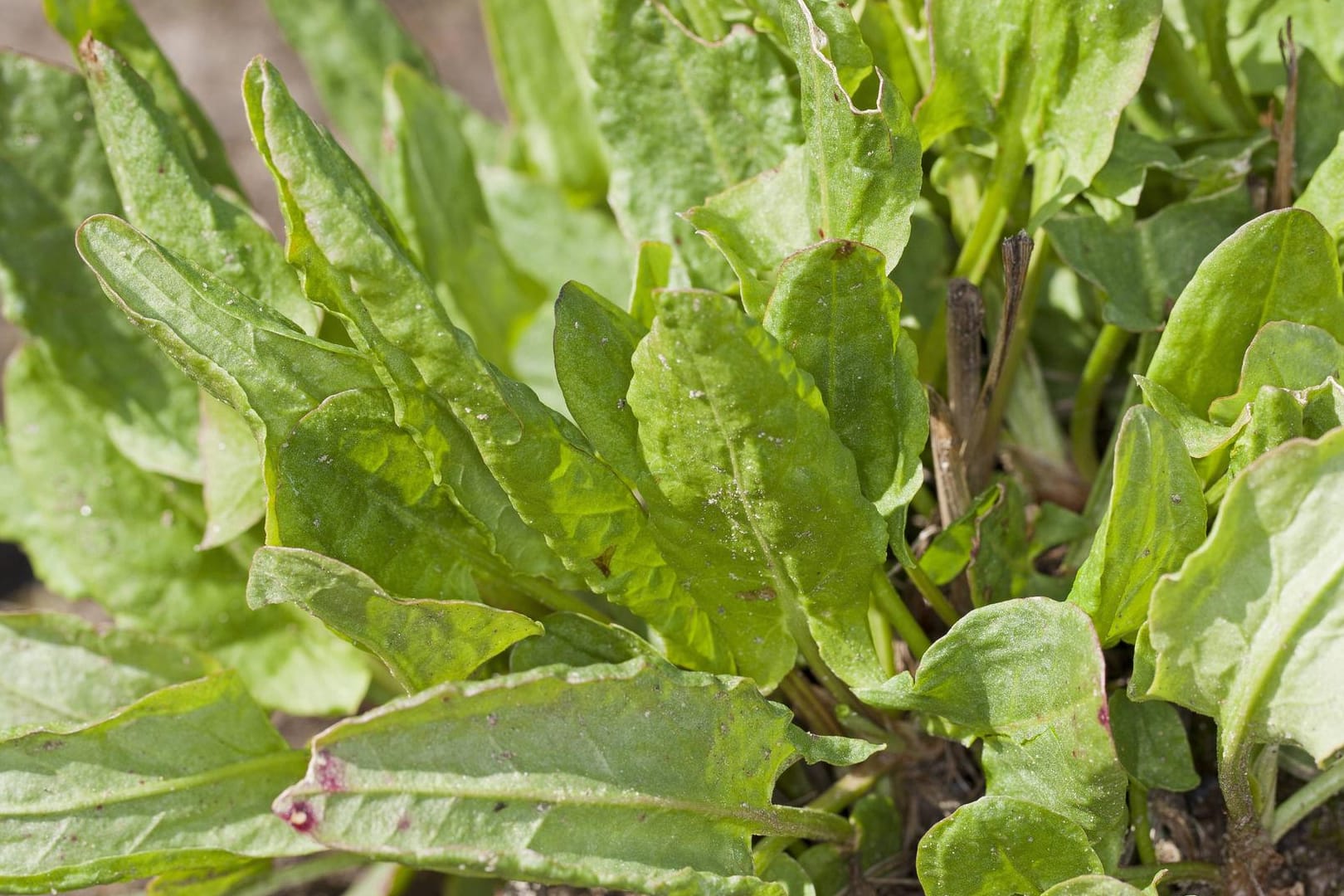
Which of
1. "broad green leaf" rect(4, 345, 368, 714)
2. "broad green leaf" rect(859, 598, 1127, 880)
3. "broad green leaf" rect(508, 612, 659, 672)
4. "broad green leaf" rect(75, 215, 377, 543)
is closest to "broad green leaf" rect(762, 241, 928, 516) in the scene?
"broad green leaf" rect(859, 598, 1127, 880)

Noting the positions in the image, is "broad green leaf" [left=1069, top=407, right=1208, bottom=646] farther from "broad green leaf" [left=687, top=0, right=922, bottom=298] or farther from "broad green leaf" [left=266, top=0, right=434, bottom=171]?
"broad green leaf" [left=266, top=0, right=434, bottom=171]

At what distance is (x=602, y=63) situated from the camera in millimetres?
1009

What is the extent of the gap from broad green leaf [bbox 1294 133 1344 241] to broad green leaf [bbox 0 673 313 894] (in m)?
0.86

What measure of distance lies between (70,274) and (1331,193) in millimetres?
1077

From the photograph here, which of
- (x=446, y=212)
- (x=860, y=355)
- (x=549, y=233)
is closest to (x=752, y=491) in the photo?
(x=860, y=355)

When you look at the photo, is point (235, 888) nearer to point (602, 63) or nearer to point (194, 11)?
point (602, 63)

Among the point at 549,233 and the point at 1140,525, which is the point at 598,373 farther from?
the point at 549,233

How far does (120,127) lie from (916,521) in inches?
28.4

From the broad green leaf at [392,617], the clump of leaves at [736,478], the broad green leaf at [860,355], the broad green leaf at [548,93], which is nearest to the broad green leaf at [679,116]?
the clump of leaves at [736,478]

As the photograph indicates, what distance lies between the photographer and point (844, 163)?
0.81 metres

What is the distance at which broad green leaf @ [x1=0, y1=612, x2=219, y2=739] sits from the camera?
1016mm

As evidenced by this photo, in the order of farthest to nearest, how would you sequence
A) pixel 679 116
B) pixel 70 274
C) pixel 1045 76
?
pixel 70 274 → pixel 679 116 → pixel 1045 76

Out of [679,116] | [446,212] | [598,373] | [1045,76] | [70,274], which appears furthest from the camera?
[446,212]

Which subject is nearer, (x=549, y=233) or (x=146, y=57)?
(x=146, y=57)
